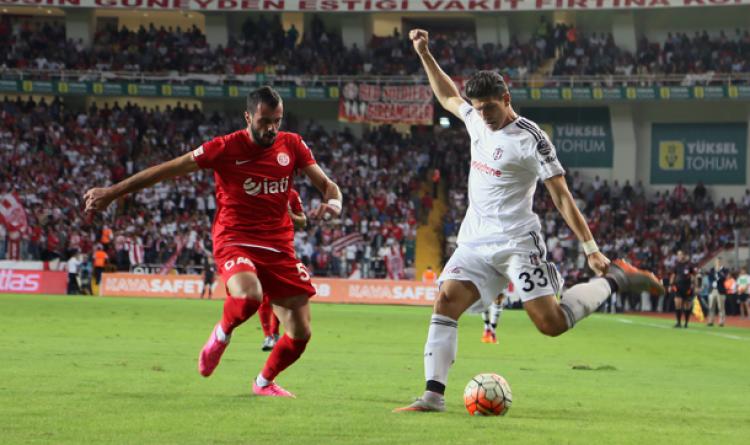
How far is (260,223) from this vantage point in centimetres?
990

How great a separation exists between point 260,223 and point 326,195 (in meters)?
0.62

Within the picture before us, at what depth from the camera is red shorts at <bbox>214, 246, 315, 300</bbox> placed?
9688 mm

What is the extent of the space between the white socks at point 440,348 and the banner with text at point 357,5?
46124 mm

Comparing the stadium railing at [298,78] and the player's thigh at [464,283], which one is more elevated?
the stadium railing at [298,78]

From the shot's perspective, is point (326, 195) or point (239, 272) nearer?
point (239, 272)

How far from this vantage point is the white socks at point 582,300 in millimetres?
9297

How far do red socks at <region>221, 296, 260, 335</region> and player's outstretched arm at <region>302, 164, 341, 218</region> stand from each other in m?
0.87

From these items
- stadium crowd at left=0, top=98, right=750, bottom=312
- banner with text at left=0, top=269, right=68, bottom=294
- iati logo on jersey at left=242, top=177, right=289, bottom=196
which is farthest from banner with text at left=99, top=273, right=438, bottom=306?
iati logo on jersey at left=242, top=177, right=289, bottom=196

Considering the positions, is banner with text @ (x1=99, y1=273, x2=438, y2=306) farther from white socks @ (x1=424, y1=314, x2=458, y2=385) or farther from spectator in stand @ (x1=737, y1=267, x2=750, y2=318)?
white socks @ (x1=424, y1=314, x2=458, y2=385)

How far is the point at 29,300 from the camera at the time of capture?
3322cm

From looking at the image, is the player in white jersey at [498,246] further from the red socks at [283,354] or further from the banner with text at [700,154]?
the banner with text at [700,154]

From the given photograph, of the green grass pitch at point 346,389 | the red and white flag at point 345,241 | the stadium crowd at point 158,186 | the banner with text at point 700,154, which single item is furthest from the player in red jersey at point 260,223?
the banner with text at point 700,154

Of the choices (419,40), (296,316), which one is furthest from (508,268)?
(419,40)

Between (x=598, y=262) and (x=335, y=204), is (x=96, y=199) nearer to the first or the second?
(x=335, y=204)
